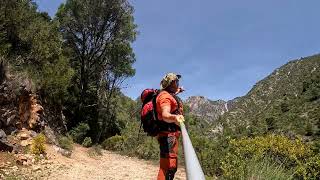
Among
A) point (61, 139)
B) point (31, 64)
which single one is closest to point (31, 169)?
point (61, 139)

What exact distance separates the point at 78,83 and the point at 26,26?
27.8 ft

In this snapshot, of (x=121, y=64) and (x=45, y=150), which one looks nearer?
(x=45, y=150)

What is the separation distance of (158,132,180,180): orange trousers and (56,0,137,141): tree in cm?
2078

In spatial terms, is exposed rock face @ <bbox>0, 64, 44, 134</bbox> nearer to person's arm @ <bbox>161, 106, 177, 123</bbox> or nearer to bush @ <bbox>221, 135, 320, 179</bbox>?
bush @ <bbox>221, 135, 320, 179</bbox>

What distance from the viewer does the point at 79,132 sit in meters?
22.1

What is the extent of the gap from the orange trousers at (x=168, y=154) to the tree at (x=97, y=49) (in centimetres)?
2078

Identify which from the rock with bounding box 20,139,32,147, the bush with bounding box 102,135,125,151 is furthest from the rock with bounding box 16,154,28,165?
the bush with bounding box 102,135,125,151

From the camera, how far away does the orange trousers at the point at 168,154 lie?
13.9ft

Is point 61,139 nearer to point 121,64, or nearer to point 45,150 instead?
point 45,150

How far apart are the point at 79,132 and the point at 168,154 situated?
722 inches

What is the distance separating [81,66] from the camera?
26.0 meters

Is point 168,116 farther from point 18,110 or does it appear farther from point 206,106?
point 206,106

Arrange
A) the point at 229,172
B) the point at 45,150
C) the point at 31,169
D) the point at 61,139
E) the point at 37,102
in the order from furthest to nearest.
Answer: the point at 61,139 → the point at 37,102 → the point at 45,150 → the point at 31,169 → the point at 229,172

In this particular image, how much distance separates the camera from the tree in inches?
1001
